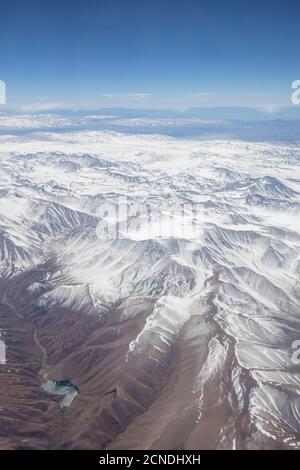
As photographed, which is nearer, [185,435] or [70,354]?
[185,435]

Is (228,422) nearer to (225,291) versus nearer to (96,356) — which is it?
(96,356)

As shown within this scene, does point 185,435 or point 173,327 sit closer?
point 185,435

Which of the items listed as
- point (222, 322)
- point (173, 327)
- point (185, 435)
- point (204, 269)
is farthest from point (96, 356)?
point (204, 269)

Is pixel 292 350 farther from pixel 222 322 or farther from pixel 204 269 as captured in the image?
pixel 204 269

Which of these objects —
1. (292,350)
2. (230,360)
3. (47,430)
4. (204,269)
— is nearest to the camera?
(47,430)

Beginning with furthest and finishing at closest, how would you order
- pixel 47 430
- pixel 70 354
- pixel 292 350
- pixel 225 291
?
pixel 225 291
pixel 70 354
pixel 292 350
pixel 47 430

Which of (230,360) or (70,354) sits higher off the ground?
(230,360)

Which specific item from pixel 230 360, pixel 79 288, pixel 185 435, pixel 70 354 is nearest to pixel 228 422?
pixel 185 435
